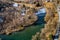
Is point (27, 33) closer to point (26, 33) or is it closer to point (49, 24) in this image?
point (26, 33)

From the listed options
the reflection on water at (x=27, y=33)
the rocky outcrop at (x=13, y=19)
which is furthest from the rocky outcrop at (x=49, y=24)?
the rocky outcrop at (x=13, y=19)

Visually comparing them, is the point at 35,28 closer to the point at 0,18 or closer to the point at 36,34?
the point at 36,34

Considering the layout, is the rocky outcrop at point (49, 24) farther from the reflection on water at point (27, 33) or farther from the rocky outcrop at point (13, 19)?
the rocky outcrop at point (13, 19)

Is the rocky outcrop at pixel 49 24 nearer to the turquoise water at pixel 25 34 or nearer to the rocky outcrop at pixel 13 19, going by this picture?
the turquoise water at pixel 25 34

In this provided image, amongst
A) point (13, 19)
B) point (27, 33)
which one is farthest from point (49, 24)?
point (13, 19)

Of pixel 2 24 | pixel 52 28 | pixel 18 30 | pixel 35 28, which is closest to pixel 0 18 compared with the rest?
pixel 2 24

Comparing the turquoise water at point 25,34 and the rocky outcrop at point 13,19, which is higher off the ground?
the rocky outcrop at point 13,19

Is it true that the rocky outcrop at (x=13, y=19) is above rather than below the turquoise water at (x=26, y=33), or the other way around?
above

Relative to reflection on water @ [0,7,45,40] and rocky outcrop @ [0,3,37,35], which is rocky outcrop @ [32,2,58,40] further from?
rocky outcrop @ [0,3,37,35]

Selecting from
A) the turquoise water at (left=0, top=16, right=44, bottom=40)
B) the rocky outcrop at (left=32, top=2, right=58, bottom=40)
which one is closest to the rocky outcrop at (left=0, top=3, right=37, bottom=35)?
the turquoise water at (left=0, top=16, right=44, bottom=40)

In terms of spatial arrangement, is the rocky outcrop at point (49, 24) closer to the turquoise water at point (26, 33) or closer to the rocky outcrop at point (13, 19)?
the turquoise water at point (26, 33)

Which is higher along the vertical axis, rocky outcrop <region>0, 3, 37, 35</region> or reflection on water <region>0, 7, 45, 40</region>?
rocky outcrop <region>0, 3, 37, 35</region>
